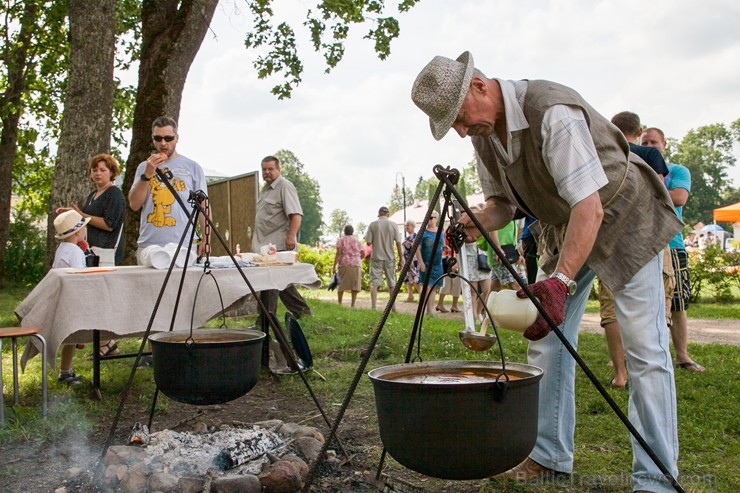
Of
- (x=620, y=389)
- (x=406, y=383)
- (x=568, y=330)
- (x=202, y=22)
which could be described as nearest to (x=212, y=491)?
(x=406, y=383)

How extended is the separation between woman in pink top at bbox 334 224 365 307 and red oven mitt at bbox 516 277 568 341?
9.36 m

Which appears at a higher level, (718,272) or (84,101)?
(84,101)

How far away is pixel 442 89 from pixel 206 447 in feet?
7.07

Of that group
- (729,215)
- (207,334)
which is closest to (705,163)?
(729,215)

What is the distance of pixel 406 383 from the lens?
196 cm

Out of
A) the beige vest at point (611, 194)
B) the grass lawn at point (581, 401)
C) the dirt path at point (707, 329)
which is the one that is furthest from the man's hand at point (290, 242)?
the beige vest at point (611, 194)

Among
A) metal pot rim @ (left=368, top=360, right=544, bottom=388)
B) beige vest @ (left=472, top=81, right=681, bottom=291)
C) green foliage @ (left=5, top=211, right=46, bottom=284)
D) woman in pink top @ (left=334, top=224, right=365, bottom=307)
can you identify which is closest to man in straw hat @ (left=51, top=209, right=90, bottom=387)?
metal pot rim @ (left=368, top=360, right=544, bottom=388)

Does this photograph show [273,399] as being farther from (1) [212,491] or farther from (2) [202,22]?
(2) [202,22]

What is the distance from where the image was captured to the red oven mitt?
218 cm

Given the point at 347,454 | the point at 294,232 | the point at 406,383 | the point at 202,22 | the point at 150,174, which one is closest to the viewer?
the point at 406,383

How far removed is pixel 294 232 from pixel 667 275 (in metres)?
3.52

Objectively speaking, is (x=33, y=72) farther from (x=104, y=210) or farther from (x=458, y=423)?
(x=458, y=423)

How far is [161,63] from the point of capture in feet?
26.1

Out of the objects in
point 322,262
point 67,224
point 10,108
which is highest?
point 10,108
